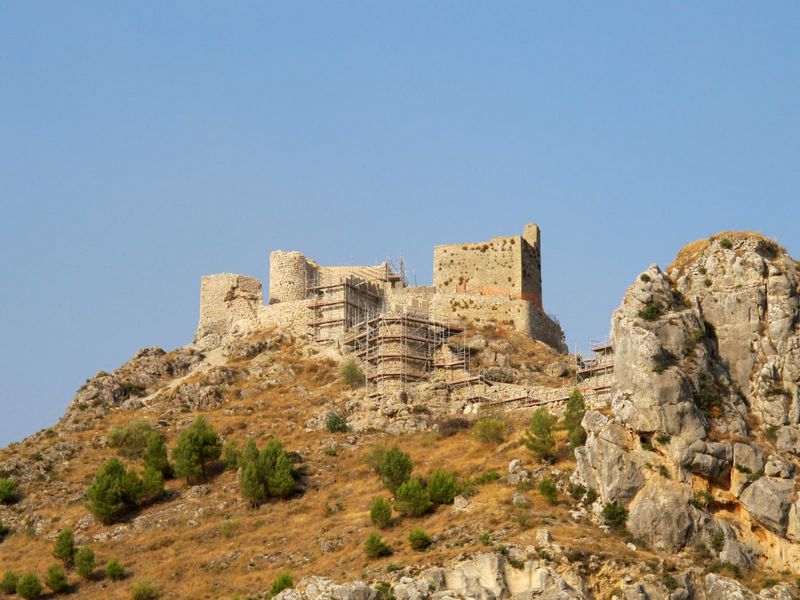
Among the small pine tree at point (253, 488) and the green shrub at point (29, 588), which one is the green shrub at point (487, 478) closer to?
the small pine tree at point (253, 488)

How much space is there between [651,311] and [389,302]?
37.2 metres

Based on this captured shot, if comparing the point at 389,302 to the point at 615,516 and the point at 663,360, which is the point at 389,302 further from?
the point at 615,516

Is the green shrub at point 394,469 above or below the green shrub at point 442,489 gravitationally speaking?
above

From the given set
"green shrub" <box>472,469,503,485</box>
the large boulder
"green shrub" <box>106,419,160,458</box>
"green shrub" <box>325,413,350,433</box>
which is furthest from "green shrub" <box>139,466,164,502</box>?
the large boulder

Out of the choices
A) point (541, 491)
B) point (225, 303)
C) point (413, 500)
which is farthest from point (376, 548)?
point (225, 303)

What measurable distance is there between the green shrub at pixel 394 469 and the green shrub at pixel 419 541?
25.9ft

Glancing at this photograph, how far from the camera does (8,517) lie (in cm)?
8438

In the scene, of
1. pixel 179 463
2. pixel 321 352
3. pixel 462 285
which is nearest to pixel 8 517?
pixel 179 463

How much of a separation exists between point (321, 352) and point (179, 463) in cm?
1947

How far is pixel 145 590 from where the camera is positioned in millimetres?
71125

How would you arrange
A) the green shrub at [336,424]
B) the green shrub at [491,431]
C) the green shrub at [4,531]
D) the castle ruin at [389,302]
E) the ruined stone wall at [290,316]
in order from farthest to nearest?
1. the ruined stone wall at [290,316]
2. the castle ruin at [389,302]
3. the green shrub at [336,424]
4. the green shrub at [4,531]
5. the green shrub at [491,431]

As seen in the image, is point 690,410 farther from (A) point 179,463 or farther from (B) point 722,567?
(A) point 179,463

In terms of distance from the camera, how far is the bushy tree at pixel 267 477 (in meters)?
79.9

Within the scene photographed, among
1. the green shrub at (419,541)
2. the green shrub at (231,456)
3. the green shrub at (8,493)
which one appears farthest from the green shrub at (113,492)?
the green shrub at (419,541)
